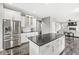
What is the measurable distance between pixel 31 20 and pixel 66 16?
0.68 m

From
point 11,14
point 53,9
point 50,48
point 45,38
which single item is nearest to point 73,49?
point 50,48

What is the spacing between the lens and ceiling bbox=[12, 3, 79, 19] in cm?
182

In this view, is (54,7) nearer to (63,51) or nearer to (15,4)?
(15,4)

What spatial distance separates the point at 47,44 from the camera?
1802 mm

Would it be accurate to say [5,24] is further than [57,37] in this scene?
No

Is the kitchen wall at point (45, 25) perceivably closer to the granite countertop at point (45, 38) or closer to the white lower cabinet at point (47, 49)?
the granite countertop at point (45, 38)

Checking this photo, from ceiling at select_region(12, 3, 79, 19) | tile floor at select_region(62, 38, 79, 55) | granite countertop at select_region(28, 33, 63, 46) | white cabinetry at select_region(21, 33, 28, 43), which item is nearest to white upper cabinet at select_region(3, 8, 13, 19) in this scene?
ceiling at select_region(12, 3, 79, 19)

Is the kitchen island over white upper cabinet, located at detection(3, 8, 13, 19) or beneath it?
Result: beneath

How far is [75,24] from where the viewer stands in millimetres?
1807

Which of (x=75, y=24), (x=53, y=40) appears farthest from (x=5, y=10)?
(x=75, y=24)

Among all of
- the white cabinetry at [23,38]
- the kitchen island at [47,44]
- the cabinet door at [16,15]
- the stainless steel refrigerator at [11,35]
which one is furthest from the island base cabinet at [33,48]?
the cabinet door at [16,15]

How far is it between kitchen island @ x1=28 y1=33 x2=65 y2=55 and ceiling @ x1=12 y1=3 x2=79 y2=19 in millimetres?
391

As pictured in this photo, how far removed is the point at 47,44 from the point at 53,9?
68 cm

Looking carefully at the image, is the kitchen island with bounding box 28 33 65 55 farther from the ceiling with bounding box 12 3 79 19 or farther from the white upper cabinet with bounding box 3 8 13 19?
the white upper cabinet with bounding box 3 8 13 19
